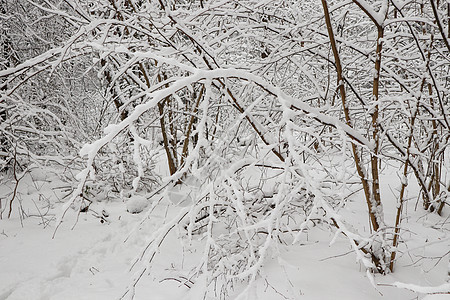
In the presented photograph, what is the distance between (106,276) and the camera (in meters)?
3.27

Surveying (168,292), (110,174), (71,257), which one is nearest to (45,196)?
(110,174)

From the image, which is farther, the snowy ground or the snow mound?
the snow mound

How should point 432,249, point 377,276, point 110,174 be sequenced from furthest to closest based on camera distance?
point 110,174, point 432,249, point 377,276

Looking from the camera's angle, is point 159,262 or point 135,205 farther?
point 135,205

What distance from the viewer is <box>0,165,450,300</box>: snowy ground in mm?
2264

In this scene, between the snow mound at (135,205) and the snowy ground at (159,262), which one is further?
the snow mound at (135,205)

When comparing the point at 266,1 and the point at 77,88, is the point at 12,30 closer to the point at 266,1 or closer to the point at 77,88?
the point at 77,88

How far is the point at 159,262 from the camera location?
3.42 meters

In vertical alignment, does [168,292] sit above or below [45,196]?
below

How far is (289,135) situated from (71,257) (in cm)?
313

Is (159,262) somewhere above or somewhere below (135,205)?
below

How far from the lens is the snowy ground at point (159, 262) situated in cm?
226

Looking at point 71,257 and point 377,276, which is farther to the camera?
point 71,257

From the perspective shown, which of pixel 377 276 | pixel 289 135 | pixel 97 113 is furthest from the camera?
pixel 97 113
